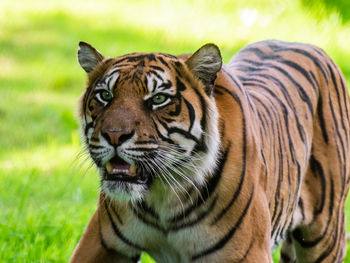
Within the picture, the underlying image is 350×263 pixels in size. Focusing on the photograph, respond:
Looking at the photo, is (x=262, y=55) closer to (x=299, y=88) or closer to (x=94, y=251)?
(x=299, y=88)

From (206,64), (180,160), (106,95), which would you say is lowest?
(180,160)

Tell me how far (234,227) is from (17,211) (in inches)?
86.1

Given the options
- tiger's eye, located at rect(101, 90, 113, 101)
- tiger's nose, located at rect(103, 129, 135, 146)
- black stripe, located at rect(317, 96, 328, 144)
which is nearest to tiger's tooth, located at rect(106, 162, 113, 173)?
tiger's nose, located at rect(103, 129, 135, 146)

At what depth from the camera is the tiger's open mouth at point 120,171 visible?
8.88 feet

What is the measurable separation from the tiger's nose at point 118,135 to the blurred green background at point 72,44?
2607 millimetres

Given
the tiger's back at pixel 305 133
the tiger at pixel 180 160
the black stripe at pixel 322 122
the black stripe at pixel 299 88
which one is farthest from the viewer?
the black stripe at pixel 322 122

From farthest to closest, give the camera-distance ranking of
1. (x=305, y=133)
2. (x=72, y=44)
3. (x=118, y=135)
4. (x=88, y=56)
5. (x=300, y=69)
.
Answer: (x=72, y=44) < (x=300, y=69) < (x=305, y=133) < (x=88, y=56) < (x=118, y=135)

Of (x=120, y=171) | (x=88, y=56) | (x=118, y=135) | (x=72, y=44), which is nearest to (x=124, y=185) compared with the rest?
(x=120, y=171)

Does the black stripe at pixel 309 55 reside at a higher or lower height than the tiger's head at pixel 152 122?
higher

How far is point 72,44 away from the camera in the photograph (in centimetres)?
981

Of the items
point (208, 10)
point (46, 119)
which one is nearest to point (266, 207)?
point (46, 119)

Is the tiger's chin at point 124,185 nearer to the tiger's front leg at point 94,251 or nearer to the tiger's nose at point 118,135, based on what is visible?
the tiger's nose at point 118,135

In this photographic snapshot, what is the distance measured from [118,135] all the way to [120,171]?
6.8 inches

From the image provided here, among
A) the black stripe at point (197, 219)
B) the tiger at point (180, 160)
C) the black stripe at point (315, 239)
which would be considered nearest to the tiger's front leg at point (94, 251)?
the tiger at point (180, 160)
